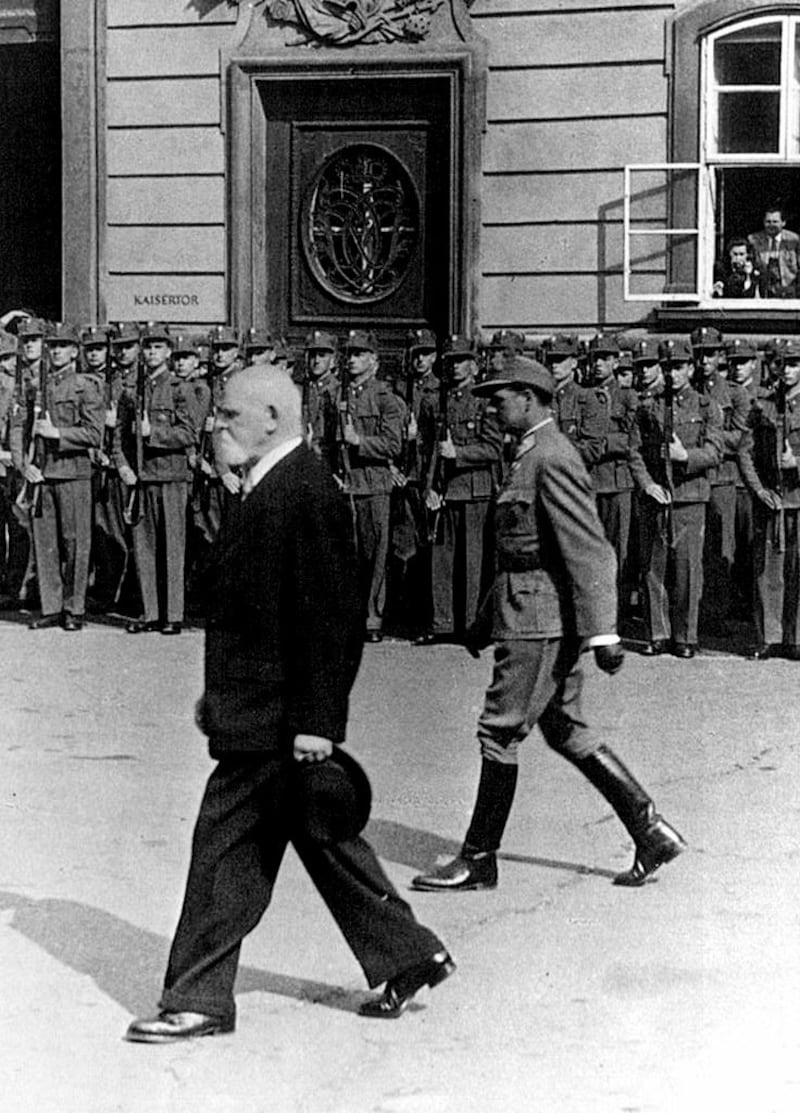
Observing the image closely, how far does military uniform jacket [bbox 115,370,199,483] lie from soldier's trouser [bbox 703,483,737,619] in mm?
3205

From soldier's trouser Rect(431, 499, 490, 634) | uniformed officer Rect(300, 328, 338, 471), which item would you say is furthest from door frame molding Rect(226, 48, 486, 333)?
soldier's trouser Rect(431, 499, 490, 634)

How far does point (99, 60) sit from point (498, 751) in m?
9.80

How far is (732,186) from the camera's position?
14.5 metres

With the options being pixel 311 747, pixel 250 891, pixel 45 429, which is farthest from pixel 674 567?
pixel 311 747

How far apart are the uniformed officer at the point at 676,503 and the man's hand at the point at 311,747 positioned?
22.6ft

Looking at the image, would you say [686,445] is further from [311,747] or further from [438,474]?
[311,747]

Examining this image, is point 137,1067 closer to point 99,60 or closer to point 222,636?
point 222,636

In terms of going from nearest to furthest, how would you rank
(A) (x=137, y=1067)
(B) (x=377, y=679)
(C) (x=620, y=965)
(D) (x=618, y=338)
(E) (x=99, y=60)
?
(A) (x=137, y=1067) → (C) (x=620, y=965) → (B) (x=377, y=679) → (D) (x=618, y=338) → (E) (x=99, y=60)

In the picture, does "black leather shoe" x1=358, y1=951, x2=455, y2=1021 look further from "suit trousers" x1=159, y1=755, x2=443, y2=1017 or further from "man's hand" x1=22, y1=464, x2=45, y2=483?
"man's hand" x1=22, y1=464, x2=45, y2=483

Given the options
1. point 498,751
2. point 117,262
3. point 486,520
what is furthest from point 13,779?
point 117,262

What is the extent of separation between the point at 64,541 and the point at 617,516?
352cm

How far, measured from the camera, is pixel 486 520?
497 inches

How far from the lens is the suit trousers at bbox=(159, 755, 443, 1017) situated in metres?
5.63

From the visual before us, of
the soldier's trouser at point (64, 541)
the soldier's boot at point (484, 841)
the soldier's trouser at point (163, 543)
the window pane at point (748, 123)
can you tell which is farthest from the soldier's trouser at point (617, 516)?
the soldier's boot at point (484, 841)
